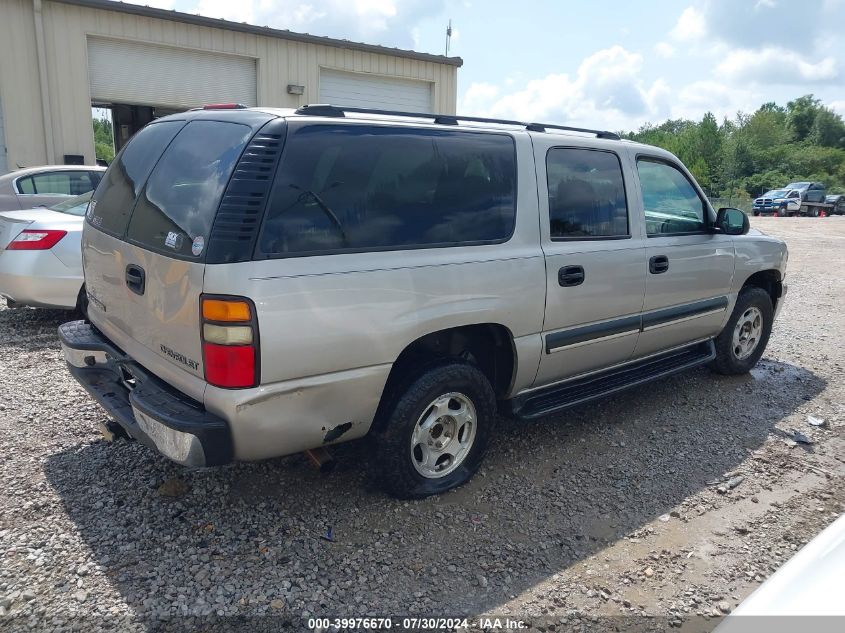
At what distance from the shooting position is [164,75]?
12.6 metres

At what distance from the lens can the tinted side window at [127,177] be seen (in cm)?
342

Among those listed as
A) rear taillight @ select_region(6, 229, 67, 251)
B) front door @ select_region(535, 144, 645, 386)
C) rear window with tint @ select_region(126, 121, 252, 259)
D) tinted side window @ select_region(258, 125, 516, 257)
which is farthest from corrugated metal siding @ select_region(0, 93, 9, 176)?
front door @ select_region(535, 144, 645, 386)

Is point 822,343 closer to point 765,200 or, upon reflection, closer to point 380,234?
point 380,234

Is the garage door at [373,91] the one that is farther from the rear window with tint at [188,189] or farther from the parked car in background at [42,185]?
the rear window with tint at [188,189]

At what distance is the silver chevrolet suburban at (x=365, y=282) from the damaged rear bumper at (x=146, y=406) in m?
0.01

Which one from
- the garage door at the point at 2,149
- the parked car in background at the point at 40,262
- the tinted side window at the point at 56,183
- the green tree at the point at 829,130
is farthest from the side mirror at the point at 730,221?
the green tree at the point at 829,130

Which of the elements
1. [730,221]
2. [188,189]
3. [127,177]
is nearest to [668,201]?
[730,221]

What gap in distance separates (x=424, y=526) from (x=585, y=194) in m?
2.21

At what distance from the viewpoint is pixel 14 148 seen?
11.3 metres

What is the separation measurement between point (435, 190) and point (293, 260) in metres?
0.92

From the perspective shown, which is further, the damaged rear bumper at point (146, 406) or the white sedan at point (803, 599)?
the damaged rear bumper at point (146, 406)

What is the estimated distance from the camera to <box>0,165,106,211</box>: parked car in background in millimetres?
7695

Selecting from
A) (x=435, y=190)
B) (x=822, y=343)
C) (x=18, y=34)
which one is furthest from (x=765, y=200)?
(x=435, y=190)

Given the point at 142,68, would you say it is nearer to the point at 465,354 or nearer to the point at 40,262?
the point at 40,262
